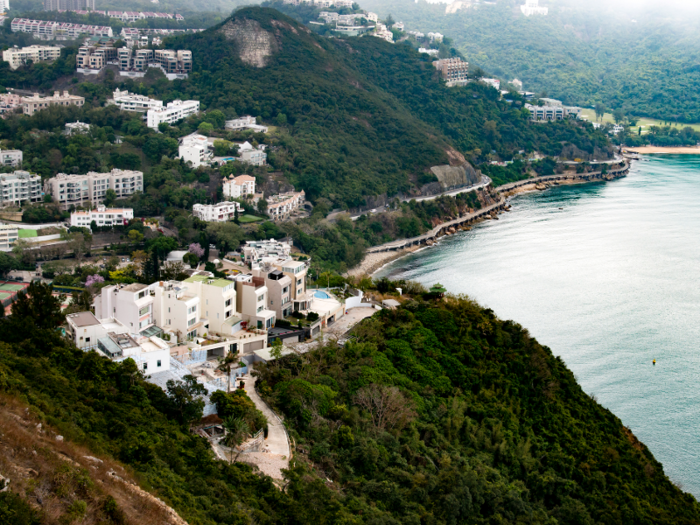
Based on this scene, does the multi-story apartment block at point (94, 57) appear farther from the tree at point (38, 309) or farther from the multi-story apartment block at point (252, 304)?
the tree at point (38, 309)

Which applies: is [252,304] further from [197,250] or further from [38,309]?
[197,250]

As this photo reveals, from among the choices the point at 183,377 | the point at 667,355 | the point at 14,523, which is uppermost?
the point at 14,523

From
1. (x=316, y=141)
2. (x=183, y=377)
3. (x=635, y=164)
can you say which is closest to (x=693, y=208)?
(x=635, y=164)

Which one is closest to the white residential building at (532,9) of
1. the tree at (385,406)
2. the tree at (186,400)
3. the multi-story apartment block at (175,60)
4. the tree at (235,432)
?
the multi-story apartment block at (175,60)

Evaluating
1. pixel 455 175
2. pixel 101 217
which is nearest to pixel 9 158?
pixel 101 217

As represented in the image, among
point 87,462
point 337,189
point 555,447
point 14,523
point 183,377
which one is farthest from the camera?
point 337,189

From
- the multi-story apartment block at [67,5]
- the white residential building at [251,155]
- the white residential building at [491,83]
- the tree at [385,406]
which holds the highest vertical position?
the multi-story apartment block at [67,5]

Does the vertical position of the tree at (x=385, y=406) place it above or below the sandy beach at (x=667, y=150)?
below

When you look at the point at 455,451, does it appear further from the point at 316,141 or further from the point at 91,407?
the point at 316,141
